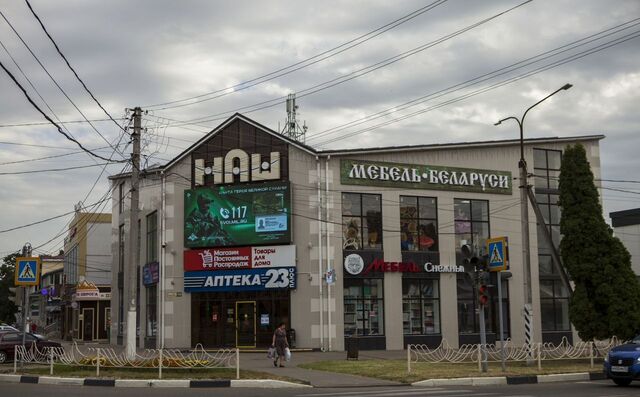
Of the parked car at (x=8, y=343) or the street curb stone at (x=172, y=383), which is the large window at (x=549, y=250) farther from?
the parked car at (x=8, y=343)

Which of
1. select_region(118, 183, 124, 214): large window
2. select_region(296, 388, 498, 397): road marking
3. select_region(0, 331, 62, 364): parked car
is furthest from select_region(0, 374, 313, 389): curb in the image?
select_region(118, 183, 124, 214): large window

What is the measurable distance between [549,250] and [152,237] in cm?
2196

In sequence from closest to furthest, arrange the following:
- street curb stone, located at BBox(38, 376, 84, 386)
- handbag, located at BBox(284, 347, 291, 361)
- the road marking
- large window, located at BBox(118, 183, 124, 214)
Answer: the road marking → street curb stone, located at BBox(38, 376, 84, 386) → handbag, located at BBox(284, 347, 291, 361) → large window, located at BBox(118, 183, 124, 214)

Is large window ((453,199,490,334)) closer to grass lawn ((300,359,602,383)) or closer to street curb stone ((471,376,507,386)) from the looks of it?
grass lawn ((300,359,602,383))

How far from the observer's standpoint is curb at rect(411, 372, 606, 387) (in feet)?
67.5

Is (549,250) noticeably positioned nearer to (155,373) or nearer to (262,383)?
(262,383)

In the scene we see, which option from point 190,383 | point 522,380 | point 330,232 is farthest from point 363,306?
point 190,383

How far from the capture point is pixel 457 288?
125 ft

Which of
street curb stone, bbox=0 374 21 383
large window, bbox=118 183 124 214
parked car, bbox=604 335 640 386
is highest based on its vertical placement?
large window, bbox=118 183 124 214

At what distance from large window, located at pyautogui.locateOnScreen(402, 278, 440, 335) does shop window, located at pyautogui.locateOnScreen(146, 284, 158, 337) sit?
1301 centimetres

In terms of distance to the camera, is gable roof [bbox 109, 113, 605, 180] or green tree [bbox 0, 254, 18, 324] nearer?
gable roof [bbox 109, 113, 605, 180]

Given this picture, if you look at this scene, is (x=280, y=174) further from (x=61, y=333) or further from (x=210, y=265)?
(x=61, y=333)

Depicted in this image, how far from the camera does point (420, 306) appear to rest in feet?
122

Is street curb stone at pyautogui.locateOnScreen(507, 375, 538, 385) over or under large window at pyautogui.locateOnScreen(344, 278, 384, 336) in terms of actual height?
under
